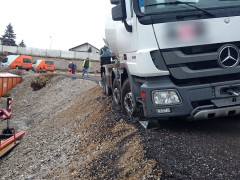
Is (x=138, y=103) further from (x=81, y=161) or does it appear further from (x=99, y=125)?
(x=99, y=125)

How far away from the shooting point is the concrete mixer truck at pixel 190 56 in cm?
389

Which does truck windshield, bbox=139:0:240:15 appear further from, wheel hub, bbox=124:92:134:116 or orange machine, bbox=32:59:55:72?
orange machine, bbox=32:59:55:72

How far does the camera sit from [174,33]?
3.90m

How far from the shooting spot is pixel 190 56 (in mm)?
3934

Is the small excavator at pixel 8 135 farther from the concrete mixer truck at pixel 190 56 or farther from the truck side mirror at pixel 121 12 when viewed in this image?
the concrete mixer truck at pixel 190 56

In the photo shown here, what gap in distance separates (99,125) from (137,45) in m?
3.17

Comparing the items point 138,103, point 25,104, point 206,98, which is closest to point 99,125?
point 138,103

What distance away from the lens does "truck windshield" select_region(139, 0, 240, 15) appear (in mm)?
3938

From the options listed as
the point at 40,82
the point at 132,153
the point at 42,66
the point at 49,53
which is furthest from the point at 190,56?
the point at 49,53

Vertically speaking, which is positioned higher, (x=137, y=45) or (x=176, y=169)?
(x=137, y=45)

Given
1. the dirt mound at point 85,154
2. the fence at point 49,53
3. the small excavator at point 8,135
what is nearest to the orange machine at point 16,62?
the fence at point 49,53

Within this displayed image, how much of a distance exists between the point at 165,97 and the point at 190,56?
0.75 m

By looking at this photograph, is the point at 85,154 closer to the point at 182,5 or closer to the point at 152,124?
the point at 152,124

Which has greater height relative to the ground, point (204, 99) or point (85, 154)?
point (204, 99)
